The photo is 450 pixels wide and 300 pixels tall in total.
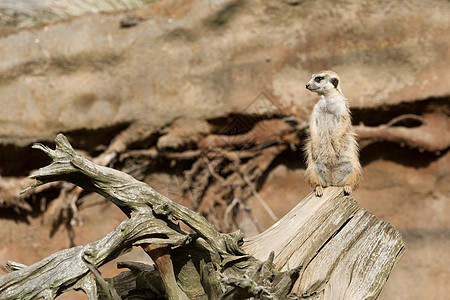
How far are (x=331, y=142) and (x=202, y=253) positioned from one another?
3.29ft

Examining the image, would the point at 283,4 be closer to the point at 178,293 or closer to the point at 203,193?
the point at 203,193

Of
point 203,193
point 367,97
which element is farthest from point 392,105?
point 203,193

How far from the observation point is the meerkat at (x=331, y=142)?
304cm

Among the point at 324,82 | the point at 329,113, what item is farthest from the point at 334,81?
the point at 329,113

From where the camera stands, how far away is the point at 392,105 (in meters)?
4.64

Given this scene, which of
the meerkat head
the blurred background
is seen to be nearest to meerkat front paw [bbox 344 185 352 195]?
the meerkat head

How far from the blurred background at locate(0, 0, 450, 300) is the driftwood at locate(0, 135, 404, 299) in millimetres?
2044

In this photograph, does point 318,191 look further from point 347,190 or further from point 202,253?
point 202,253

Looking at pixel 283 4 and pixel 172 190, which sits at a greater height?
pixel 283 4

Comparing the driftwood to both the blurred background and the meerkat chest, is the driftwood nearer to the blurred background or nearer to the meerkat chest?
the meerkat chest

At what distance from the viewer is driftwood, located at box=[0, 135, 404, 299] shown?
7.61 feet

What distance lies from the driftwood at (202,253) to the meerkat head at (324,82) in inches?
23.2

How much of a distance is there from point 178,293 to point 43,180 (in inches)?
31.0

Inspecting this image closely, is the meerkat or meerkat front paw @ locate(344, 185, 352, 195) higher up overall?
the meerkat
